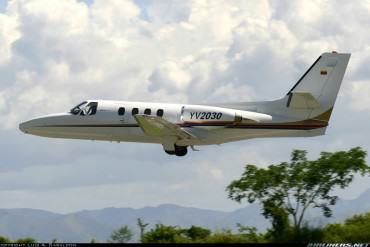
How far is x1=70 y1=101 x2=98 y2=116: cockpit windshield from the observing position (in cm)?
5187

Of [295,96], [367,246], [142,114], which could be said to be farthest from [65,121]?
[367,246]

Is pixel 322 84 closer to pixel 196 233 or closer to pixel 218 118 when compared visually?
pixel 218 118

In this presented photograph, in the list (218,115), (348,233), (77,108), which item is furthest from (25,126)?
(348,233)

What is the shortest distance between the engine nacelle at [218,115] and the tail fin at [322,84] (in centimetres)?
186

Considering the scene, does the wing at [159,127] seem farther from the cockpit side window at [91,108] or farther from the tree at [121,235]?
the tree at [121,235]

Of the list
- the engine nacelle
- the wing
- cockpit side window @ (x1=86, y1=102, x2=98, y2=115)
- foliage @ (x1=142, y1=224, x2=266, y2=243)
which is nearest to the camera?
foliage @ (x1=142, y1=224, x2=266, y2=243)

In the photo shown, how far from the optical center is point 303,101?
1956 inches

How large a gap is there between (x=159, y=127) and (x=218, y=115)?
3.14m

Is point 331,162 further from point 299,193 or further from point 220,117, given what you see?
Result: point 220,117

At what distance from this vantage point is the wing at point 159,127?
162ft

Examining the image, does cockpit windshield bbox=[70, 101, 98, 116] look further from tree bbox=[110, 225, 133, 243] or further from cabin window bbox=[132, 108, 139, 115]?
tree bbox=[110, 225, 133, 243]

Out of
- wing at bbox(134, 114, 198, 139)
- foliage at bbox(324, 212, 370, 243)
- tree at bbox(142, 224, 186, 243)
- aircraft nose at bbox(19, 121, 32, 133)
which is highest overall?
aircraft nose at bbox(19, 121, 32, 133)

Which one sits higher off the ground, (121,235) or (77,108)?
(77,108)

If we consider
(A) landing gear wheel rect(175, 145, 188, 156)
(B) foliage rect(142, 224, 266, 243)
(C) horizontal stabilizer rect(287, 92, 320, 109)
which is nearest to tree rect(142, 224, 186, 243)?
(B) foliage rect(142, 224, 266, 243)
